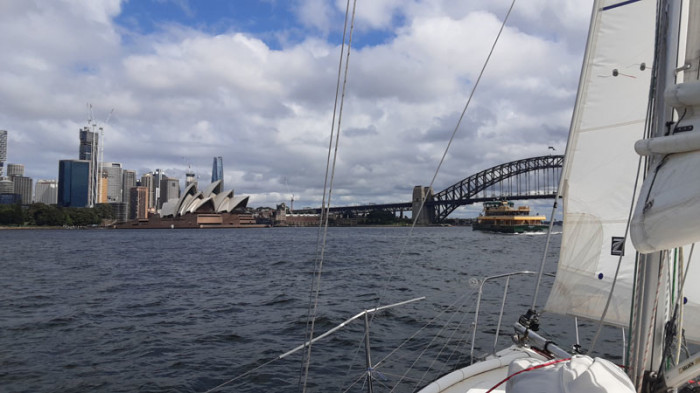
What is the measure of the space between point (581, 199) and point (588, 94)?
2.36ft

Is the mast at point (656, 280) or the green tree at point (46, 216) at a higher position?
the mast at point (656, 280)

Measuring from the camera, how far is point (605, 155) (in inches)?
123

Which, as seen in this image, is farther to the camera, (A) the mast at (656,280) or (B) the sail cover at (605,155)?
(B) the sail cover at (605,155)

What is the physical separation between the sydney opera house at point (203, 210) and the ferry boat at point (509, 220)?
46.6m

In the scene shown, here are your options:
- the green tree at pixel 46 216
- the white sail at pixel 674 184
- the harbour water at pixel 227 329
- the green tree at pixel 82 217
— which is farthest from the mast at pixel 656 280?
the green tree at pixel 82 217

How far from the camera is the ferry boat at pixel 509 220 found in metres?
60.1

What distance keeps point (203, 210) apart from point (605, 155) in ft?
291

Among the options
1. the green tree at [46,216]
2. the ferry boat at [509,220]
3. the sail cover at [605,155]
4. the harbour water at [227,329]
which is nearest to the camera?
the sail cover at [605,155]

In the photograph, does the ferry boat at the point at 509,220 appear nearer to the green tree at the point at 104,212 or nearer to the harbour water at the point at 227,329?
the harbour water at the point at 227,329

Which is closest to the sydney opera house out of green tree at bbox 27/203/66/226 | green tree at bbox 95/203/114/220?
green tree at bbox 27/203/66/226

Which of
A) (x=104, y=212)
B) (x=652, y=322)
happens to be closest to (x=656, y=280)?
(x=652, y=322)

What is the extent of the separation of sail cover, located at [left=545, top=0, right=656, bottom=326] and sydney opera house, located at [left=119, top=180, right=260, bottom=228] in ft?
279

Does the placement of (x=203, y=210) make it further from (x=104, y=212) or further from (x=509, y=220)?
(x=509, y=220)

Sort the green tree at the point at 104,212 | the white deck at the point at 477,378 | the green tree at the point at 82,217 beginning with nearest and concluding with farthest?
the white deck at the point at 477,378
the green tree at the point at 82,217
the green tree at the point at 104,212
